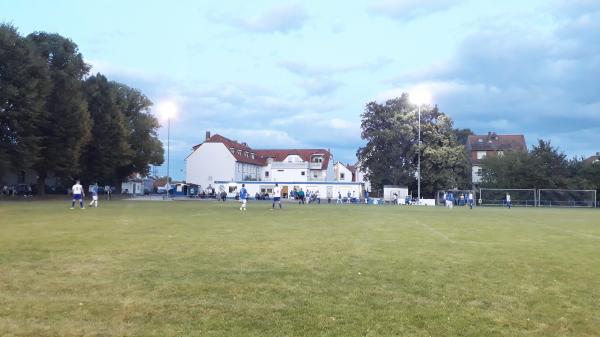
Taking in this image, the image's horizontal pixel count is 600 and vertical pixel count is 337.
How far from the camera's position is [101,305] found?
7.35 m

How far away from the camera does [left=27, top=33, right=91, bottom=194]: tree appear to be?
53250mm

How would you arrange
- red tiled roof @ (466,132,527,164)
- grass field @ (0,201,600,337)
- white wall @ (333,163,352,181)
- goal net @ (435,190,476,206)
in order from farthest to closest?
white wall @ (333,163,352,181), red tiled roof @ (466,132,527,164), goal net @ (435,190,476,206), grass field @ (0,201,600,337)

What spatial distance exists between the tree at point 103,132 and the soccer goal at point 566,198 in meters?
52.6

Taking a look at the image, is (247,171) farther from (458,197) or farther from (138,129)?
(458,197)

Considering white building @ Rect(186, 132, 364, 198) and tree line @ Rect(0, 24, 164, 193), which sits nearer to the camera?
tree line @ Rect(0, 24, 164, 193)

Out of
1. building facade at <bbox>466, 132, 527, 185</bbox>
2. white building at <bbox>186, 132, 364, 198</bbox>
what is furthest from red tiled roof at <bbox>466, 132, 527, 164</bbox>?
white building at <bbox>186, 132, 364, 198</bbox>

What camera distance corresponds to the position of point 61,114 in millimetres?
53406

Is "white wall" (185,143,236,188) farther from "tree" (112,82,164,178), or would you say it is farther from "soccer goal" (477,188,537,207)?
"soccer goal" (477,188,537,207)

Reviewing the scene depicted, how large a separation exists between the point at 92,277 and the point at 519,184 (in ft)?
224

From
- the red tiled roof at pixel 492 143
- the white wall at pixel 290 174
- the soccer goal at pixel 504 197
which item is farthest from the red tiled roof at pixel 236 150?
the soccer goal at pixel 504 197

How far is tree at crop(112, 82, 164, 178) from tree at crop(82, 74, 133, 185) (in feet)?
22.8

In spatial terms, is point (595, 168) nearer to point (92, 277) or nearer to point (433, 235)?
point (433, 235)

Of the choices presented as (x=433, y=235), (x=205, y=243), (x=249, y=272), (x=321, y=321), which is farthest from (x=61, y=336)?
(x=433, y=235)

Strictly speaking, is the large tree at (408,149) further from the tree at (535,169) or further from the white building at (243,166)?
the white building at (243,166)
